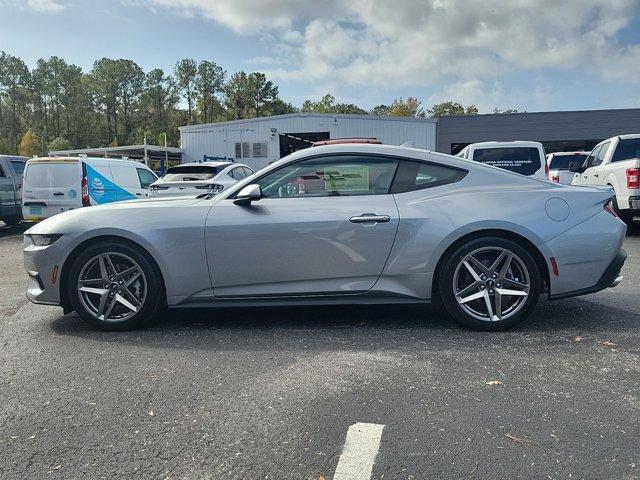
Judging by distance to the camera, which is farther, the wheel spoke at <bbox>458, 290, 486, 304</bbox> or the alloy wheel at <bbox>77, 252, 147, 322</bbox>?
the alloy wheel at <bbox>77, 252, 147, 322</bbox>

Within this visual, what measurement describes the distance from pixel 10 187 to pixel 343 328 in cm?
1143

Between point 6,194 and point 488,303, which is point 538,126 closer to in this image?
point 6,194

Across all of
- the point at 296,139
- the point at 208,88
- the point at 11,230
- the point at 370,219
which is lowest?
the point at 11,230

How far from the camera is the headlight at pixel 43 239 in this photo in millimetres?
4133

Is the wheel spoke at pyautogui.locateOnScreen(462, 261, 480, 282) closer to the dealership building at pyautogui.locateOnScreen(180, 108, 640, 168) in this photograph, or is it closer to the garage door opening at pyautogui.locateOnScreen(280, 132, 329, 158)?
the dealership building at pyautogui.locateOnScreen(180, 108, 640, 168)

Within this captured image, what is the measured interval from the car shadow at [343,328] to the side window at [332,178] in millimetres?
1108

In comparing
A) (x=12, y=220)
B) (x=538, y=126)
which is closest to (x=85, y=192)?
(x=12, y=220)

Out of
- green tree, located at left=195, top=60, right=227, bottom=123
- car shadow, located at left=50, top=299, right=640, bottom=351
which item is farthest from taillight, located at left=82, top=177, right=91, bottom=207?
green tree, located at left=195, top=60, right=227, bottom=123

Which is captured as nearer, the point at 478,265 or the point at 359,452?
the point at 359,452

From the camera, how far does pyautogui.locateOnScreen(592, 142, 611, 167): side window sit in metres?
10.6

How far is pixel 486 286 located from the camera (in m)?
4.01

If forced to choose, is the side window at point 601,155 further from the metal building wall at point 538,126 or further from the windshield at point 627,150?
the metal building wall at point 538,126

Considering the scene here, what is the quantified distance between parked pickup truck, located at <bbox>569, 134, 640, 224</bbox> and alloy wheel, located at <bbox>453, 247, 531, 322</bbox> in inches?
238

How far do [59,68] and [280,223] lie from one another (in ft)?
317
